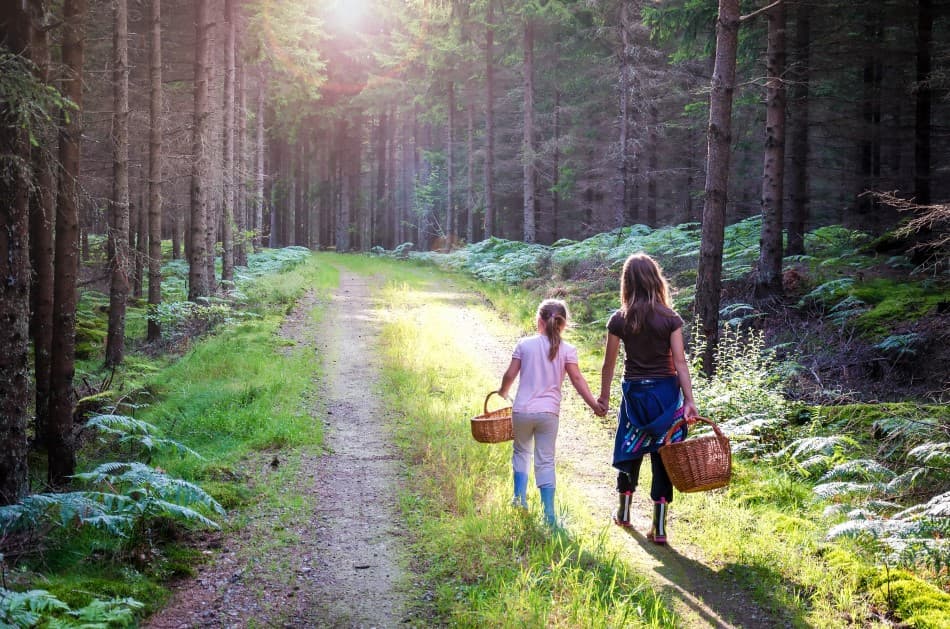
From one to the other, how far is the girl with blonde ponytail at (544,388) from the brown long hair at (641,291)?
0.56 m

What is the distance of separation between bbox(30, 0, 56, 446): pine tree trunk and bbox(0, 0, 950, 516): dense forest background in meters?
0.03

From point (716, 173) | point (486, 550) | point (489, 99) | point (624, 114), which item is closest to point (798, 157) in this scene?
point (716, 173)

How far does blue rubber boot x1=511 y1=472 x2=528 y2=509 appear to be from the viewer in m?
6.19

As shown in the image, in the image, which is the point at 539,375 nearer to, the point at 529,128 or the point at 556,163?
the point at 529,128

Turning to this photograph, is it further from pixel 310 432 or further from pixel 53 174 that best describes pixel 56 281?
pixel 310 432

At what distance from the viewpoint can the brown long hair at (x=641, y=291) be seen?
19.7 ft

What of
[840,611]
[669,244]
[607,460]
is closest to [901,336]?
[607,460]

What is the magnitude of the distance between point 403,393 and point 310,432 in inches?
87.1

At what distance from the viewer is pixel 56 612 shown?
418 cm

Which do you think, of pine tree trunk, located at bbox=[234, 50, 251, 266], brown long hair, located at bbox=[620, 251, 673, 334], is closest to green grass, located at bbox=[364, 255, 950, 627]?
brown long hair, located at bbox=[620, 251, 673, 334]

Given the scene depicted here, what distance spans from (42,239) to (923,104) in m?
17.6

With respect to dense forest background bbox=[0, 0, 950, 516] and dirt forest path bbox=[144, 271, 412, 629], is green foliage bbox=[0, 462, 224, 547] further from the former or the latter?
dense forest background bbox=[0, 0, 950, 516]

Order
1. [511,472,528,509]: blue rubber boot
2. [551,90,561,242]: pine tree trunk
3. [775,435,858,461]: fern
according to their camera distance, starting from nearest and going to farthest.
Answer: [511,472,528,509]: blue rubber boot
[775,435,858,461]: fern
[551,90,561,242]: pine tree trunk

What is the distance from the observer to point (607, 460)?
335 inches
